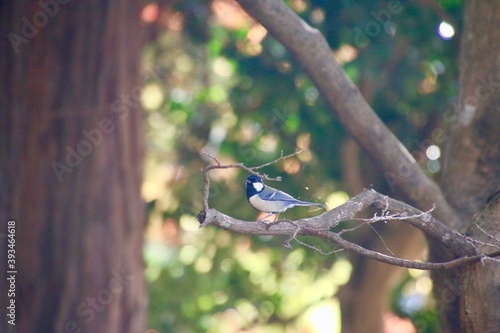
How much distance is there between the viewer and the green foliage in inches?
245

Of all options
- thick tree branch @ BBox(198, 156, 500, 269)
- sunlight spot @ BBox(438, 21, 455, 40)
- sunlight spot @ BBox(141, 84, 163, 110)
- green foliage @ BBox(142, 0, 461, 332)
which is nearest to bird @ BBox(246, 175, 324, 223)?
thick tree branch @ BBox(198, 156, 500, 269)

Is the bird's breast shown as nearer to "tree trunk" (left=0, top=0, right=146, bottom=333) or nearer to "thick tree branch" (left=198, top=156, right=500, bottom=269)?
"thick tree branch" (left=198, top=156, right=500, bottom=269)

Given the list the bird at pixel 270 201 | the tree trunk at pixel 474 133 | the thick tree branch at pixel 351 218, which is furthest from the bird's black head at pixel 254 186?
the tree trunk at pixel 474 133

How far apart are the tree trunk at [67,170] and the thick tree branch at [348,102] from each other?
4.08 ft

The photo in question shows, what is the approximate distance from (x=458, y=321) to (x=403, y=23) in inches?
107

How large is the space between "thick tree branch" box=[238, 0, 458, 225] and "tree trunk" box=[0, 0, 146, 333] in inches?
48.9

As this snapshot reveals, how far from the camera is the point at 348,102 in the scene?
15.9ft

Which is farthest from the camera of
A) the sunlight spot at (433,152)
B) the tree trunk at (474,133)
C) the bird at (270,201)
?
the sunlight spot at (433,152)

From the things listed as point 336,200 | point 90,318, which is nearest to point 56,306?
point 90,318

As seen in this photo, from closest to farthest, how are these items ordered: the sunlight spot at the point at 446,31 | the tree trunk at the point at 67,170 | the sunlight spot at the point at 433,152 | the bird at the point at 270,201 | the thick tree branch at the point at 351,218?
the thick tree branch at the point at 351,218
the bird at the point at 270,201
the tree trunk at the point at 67,170
the sunlight spot at the point at 446,31
the sunlight spot at the point at 433,152

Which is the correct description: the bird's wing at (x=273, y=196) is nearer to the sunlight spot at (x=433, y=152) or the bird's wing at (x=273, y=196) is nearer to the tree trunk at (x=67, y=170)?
the tree trunk at (x=67, y=170)

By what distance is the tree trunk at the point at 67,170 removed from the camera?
4.91 metres

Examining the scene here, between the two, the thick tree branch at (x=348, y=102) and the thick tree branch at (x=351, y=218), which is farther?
the thick tree branch at (x=348, y=102)

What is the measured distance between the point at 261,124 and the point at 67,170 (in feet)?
7.54
